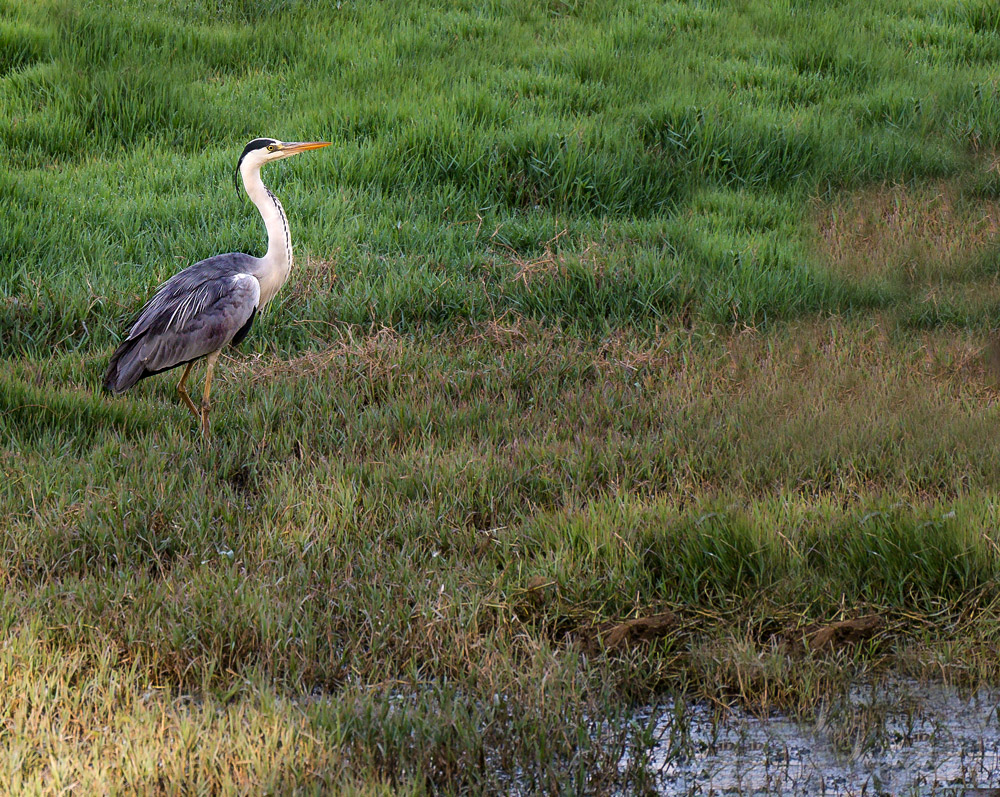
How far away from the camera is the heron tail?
5.10 m

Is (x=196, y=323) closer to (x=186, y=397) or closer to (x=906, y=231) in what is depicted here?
(x=186, y=397)

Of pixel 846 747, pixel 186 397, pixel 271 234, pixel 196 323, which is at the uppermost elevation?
pixel 271 234

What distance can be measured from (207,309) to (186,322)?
13 cm

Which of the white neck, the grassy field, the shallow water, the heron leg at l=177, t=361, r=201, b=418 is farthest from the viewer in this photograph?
the white neck

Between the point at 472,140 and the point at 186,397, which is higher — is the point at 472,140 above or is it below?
above

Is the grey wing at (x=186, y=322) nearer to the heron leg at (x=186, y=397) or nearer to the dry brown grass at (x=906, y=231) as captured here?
the heron leg at (x=186, y=397)

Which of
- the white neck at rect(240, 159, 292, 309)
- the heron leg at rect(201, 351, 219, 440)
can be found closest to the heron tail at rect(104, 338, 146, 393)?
the heron leg at rect(201, 351, 219, 440)

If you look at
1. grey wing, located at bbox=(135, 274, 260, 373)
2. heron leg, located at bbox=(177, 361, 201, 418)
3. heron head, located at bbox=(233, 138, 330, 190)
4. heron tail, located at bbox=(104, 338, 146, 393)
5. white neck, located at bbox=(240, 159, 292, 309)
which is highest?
heron head, located at bbox=(233, 138, 330, 190)

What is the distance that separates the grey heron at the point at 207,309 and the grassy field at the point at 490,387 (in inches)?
10.7

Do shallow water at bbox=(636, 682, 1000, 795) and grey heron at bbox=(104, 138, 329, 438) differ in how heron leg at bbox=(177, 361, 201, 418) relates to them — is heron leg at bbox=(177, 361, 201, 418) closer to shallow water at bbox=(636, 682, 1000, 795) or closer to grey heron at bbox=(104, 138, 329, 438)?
grey heron at bbox=(104, 138, 329, 438)

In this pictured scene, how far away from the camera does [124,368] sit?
16.8ft

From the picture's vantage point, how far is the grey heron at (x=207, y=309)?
201 inches

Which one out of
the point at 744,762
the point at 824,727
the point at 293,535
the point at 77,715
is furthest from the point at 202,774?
the point at 824,727

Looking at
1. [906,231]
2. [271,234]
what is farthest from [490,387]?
[906,231]
